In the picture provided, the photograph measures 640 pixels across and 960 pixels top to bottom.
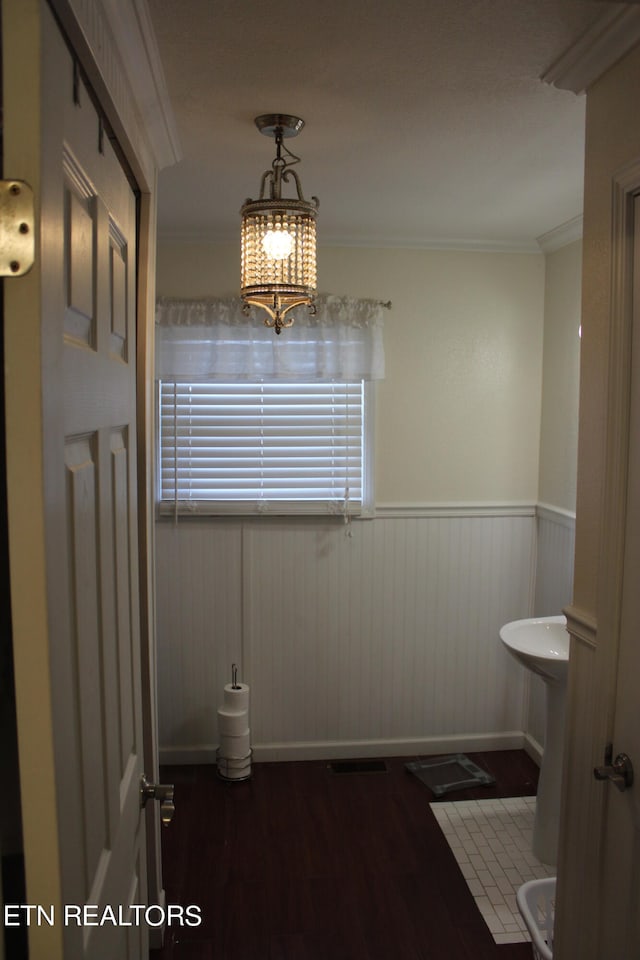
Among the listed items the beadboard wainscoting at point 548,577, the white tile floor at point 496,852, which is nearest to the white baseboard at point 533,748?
the beadboard wainscoting at point 548,577

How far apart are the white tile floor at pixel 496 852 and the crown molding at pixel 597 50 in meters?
2.50

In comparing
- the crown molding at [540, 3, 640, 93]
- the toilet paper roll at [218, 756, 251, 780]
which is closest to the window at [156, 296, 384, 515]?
the toilet paper roll at [218, 756, 251, 780]

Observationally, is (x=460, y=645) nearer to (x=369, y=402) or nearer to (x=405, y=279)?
(x=369, y=402)

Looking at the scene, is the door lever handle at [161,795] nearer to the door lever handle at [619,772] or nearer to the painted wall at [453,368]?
the door lever handle at [619,772]

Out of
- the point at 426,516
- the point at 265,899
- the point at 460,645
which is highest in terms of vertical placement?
the point at 426,516

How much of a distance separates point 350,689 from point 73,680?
2.88 metres

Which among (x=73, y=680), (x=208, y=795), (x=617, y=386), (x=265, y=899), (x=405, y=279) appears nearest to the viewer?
(x=73, y=680)

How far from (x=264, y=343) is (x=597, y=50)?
81.2 inches

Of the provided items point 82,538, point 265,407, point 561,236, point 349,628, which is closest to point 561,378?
point 561,236

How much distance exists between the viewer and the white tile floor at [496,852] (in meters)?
2.50

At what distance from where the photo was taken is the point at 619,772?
5.14 ft

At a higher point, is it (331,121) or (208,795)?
(331,121)

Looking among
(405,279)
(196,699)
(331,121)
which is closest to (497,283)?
(405,279)

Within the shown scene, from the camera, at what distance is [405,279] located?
140 inches
